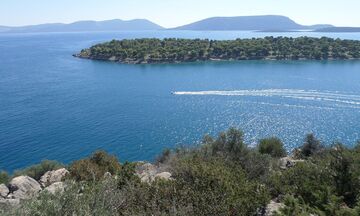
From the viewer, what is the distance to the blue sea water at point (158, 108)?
190 feet

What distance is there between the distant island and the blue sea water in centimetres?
2088

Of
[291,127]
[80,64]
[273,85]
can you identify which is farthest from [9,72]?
[291,127]

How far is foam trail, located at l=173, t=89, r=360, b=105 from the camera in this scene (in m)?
79.4

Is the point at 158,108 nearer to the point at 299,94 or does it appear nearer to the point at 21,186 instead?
the point at 299,94

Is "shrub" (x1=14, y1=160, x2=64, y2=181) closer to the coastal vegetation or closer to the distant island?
the coastal vegetation

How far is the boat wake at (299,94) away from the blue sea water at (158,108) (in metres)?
0.21

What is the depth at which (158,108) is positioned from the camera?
76.9 metres

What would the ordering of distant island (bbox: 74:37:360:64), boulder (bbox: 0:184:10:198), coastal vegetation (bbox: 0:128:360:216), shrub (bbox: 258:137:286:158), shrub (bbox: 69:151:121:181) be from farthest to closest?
Result: distant island (bbox: 74:37:360:64) < shrub (bbox: 258:137:286:158) < shrub (bbox: 69:151:121:181) < boulder (bbox: 0:184:10:198) < coastal vegetation (bbox: 0:128:360:216)

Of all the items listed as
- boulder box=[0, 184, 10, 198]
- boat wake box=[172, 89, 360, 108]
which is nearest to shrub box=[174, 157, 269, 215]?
boulder box=[0, 184, 10, 198]

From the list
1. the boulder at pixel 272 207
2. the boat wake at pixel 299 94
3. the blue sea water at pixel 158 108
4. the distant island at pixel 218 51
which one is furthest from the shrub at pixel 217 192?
the distant island at pixel 218 51

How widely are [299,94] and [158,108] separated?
103ft

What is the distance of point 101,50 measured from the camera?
154 meters

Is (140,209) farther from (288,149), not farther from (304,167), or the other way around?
(288,149)

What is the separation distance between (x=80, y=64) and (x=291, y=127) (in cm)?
9187
